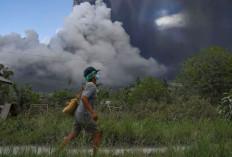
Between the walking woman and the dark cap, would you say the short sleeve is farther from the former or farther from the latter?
the dark cap

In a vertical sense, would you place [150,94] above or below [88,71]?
above

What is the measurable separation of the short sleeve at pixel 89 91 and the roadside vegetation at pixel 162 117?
0.92m

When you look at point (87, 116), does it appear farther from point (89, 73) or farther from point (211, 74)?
point (211, 74)

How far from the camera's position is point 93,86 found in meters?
5.09

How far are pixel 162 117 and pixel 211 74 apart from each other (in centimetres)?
3018

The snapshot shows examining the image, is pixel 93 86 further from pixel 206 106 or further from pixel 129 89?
pixel 129 89

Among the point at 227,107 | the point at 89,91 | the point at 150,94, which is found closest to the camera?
the point at 89,91

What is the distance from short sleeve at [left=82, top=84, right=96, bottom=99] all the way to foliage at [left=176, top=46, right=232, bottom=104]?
3722 cm

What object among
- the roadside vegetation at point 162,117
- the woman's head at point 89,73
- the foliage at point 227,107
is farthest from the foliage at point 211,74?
the woman's head at point 89,73

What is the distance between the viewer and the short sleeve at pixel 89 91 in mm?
4983

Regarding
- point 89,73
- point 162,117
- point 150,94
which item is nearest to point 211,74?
point 150,94

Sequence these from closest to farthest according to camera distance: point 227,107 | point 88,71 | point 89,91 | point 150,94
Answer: point 89,91 < point 88,71 < point 227,107 < point 150,94

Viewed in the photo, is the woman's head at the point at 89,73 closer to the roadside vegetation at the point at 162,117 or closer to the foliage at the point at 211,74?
the roadside vegetation at the point at 162,117

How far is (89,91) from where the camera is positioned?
16.5 feet
